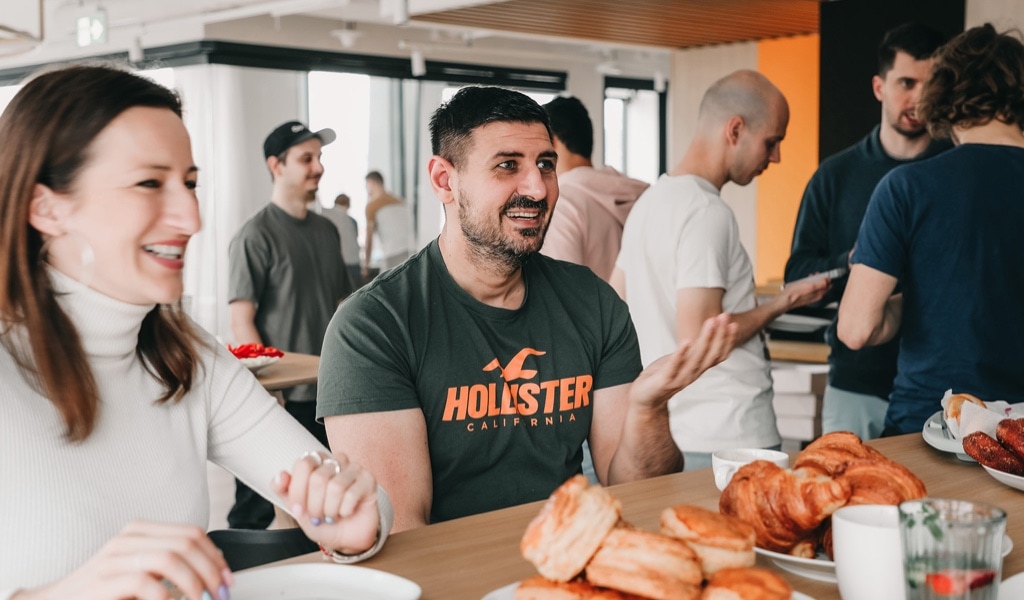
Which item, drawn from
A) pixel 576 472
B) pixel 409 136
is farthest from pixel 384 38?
pixel 576 472

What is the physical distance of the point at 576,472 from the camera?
7.26 feet

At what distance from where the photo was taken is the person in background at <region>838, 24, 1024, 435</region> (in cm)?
247

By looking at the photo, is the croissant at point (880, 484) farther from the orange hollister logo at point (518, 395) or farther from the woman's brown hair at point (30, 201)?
the woman's brown hair at point (30, 201)

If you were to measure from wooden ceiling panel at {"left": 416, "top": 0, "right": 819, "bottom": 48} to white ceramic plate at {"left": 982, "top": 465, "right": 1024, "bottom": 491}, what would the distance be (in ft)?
13.2

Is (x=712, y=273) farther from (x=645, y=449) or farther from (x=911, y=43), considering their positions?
(x=911, y=43)

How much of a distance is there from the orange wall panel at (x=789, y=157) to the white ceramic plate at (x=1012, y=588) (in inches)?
255

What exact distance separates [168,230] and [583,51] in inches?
476

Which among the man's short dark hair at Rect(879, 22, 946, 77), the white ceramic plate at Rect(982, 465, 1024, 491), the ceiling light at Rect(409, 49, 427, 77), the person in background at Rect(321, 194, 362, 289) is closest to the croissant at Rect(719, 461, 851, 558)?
the white ceramic plate at Rect(982, 465, 1024, 491)

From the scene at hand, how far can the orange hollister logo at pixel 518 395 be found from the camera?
2.05 metres

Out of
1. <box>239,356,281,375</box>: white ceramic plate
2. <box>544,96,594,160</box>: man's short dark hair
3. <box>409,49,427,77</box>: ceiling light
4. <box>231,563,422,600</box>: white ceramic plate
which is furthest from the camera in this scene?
<box>409,49,427,77</box>: ceiling light

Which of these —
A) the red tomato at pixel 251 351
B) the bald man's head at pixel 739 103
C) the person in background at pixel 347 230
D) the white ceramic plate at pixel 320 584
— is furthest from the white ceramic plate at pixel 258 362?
the person in background at pixel 347 230

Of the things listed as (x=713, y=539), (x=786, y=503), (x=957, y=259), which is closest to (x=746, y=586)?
(x=713, y=539)

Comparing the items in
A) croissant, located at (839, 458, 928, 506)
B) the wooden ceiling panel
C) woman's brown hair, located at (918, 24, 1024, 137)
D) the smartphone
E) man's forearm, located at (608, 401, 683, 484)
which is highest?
the wooden ceiling panel

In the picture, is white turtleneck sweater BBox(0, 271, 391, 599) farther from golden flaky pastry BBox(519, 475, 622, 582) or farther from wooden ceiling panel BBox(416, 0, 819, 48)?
wooden ceiling panel BBox(416, 0, 819, 48)
